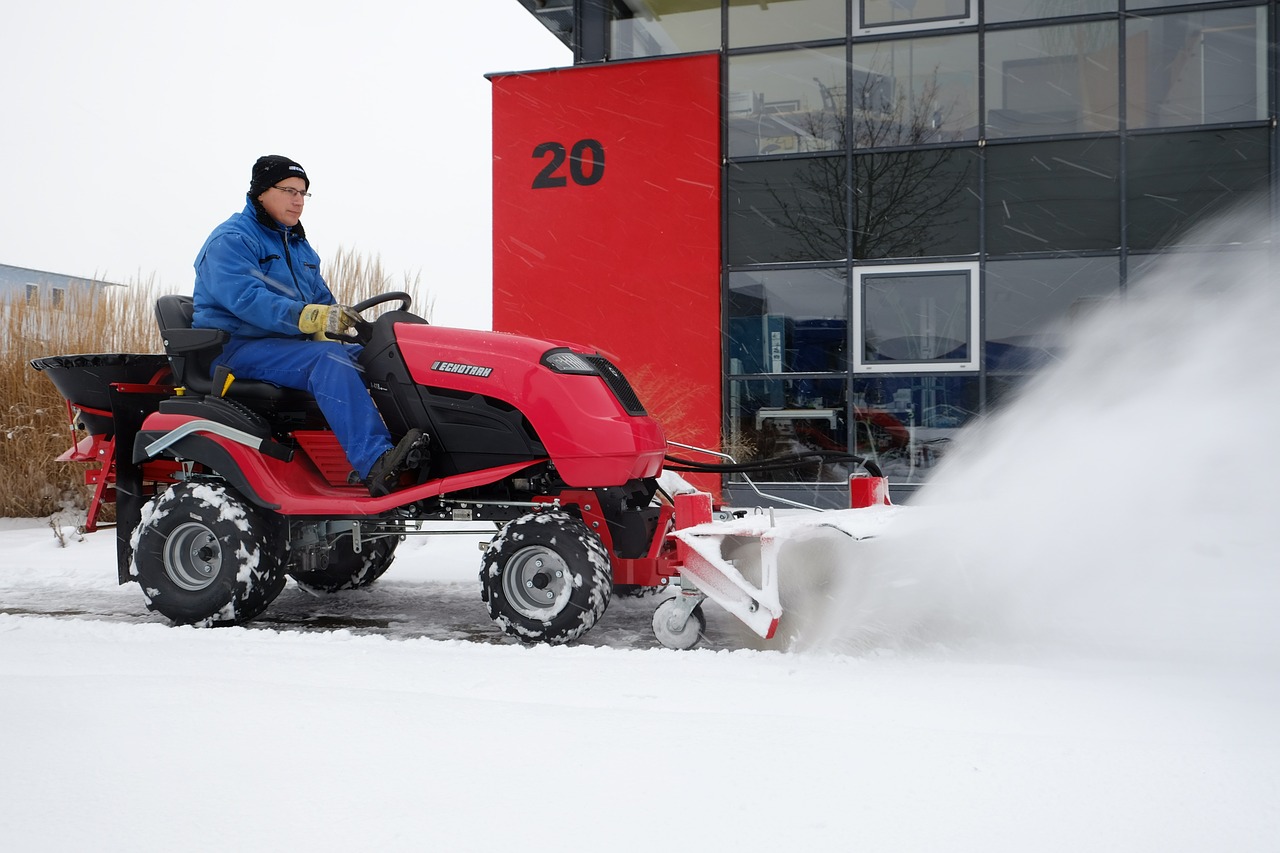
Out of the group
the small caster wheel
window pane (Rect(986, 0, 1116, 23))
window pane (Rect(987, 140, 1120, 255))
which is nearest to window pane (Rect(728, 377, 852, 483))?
window pane (Rect(987, 140, 1120, 255))

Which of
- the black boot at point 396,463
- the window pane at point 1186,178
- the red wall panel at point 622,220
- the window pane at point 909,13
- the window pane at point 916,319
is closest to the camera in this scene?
the black boot at point 396,463

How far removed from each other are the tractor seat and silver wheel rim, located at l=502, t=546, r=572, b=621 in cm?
123

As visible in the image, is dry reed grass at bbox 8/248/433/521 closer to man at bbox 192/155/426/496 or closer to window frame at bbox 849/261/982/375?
man at bbox 192/155/426/496

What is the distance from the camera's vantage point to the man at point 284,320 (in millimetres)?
3777

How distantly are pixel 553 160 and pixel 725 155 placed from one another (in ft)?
5.98

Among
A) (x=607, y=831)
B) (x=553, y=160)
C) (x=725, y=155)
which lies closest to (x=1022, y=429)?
(x=607, y=831)

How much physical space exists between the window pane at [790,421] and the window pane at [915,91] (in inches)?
94.8

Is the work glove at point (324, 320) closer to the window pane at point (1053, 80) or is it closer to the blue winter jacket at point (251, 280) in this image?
the blue winter jacket at point (251, 280)

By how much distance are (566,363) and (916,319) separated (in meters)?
6.18

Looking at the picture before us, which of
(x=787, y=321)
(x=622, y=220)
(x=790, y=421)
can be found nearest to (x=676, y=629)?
(x=790, y=421)

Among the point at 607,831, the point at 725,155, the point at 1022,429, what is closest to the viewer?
the point at 607,831

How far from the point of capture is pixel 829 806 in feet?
6.40

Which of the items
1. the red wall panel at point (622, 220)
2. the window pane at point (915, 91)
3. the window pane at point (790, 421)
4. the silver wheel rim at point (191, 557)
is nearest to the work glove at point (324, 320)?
the silver wheel rim at point (191, 557)

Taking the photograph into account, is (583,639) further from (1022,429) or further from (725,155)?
(725,155)
